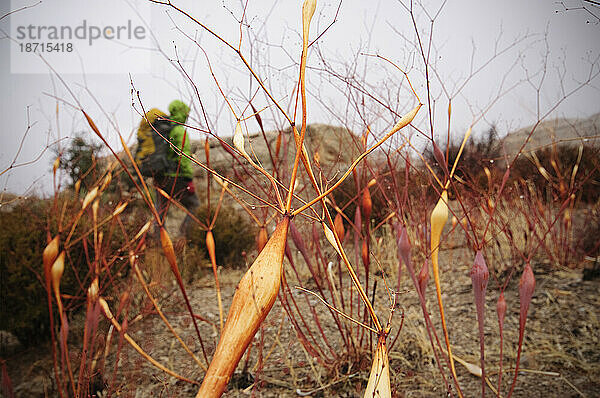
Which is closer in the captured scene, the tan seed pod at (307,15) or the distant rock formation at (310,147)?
the tan seed pod at (307,15)

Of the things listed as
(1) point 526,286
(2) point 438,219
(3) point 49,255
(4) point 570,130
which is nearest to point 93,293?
(3) point 49,255

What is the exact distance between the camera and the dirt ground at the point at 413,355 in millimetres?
1254

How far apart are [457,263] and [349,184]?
2140 mm

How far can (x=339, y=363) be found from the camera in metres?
1.29

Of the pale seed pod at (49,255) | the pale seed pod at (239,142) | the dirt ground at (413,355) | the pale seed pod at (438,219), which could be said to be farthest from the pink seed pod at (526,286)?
the pale seed pod at (49,255)

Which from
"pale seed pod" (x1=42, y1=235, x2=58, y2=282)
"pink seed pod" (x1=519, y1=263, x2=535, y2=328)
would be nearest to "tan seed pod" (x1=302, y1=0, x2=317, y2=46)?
"pink seed pod" (x1=519, y1=263, x2=535, y2=328)

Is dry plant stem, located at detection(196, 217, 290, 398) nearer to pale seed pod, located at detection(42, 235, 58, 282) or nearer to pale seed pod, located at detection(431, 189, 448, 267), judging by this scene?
pale seed pod, located at detection(431, 189, 448, 267)

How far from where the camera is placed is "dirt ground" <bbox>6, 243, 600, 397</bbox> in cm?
125

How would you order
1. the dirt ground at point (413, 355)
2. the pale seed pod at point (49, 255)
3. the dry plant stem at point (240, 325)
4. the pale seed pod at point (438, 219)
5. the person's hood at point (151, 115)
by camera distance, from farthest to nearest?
the dirt ground at point (413, 355) → the pale seed pod at point (49, 255) → the pale seed pod at point (438, 219) → the person's hood at point (151, 115) → the dry plant stem at point (240, 325)

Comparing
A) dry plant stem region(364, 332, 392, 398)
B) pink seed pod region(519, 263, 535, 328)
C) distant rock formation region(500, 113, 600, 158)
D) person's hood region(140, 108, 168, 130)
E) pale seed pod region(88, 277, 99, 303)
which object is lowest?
pale seed pod region(88, 277, 99, 303)

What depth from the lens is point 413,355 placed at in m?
1.49

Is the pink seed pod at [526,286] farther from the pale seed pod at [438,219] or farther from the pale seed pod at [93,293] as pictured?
the pale seed pod at [93,293]

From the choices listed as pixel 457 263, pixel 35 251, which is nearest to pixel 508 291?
pixel 457 263

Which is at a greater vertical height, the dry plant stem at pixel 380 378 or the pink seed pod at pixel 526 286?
the dry plant stem at pixel 380 378
